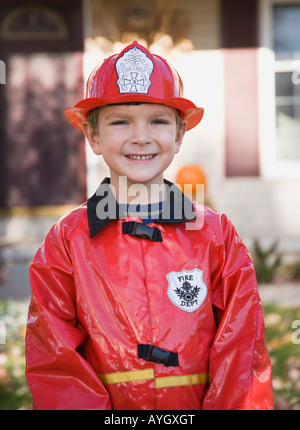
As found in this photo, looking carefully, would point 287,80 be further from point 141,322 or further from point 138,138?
point 141,322

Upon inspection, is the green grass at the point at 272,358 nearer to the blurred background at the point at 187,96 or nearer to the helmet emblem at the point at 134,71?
the helmet emblem at the point at 134,71

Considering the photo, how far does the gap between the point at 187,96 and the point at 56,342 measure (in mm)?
6039

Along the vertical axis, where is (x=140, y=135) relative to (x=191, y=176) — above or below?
below

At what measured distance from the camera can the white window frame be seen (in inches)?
292

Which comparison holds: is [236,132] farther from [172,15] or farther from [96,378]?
[96,378]

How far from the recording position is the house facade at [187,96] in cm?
736

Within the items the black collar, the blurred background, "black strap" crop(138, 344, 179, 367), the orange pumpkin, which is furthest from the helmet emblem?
the blurred background

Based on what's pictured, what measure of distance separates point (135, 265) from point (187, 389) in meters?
0.43

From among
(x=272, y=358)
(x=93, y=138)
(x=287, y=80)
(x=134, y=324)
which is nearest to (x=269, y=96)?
(x=287, y=80)

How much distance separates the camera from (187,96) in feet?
24.7

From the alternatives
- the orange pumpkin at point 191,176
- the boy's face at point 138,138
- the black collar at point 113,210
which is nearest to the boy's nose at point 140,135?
the boy's face at point 138,138

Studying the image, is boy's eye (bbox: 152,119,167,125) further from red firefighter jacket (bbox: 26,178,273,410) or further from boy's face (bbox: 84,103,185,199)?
red firefighter jacket (bbox: 26,178,273,410)

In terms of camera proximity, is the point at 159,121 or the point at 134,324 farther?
the point at 159,121

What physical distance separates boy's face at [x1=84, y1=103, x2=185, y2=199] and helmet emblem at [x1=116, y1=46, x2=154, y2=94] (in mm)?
63
